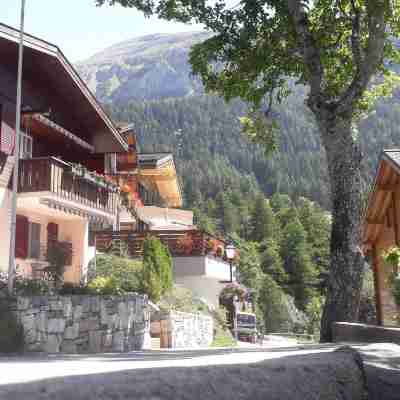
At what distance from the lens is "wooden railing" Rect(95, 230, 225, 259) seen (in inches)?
1024

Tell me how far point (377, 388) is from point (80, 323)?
12.0 metres

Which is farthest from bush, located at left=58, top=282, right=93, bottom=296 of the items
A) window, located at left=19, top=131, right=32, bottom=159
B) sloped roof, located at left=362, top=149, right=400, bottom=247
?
sloped roof, located at left=362, top=149, right=400, bottom=247

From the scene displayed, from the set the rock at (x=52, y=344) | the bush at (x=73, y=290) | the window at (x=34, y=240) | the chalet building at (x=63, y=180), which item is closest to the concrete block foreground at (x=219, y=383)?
the rock at (x=52, y=344)

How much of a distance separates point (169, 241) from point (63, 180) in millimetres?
9364

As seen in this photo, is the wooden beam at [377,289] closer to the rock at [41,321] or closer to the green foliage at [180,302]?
the green foliage at [180,302]

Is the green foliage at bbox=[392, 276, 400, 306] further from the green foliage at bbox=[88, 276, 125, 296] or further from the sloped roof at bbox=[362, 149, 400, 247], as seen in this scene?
the green foliage at bbox=[88, 276, 125, 296]

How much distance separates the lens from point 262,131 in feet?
52.4

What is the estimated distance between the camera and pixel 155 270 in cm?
1905

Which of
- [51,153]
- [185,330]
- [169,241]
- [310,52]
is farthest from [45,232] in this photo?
[310,52]

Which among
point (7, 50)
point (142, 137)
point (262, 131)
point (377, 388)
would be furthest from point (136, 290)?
point (142, 137)

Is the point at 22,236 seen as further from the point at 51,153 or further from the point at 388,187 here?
the point at 388,187

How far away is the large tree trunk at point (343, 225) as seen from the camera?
10953 mm

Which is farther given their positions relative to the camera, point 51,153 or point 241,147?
point 241,147

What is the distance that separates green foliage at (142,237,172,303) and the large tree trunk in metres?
8.41
